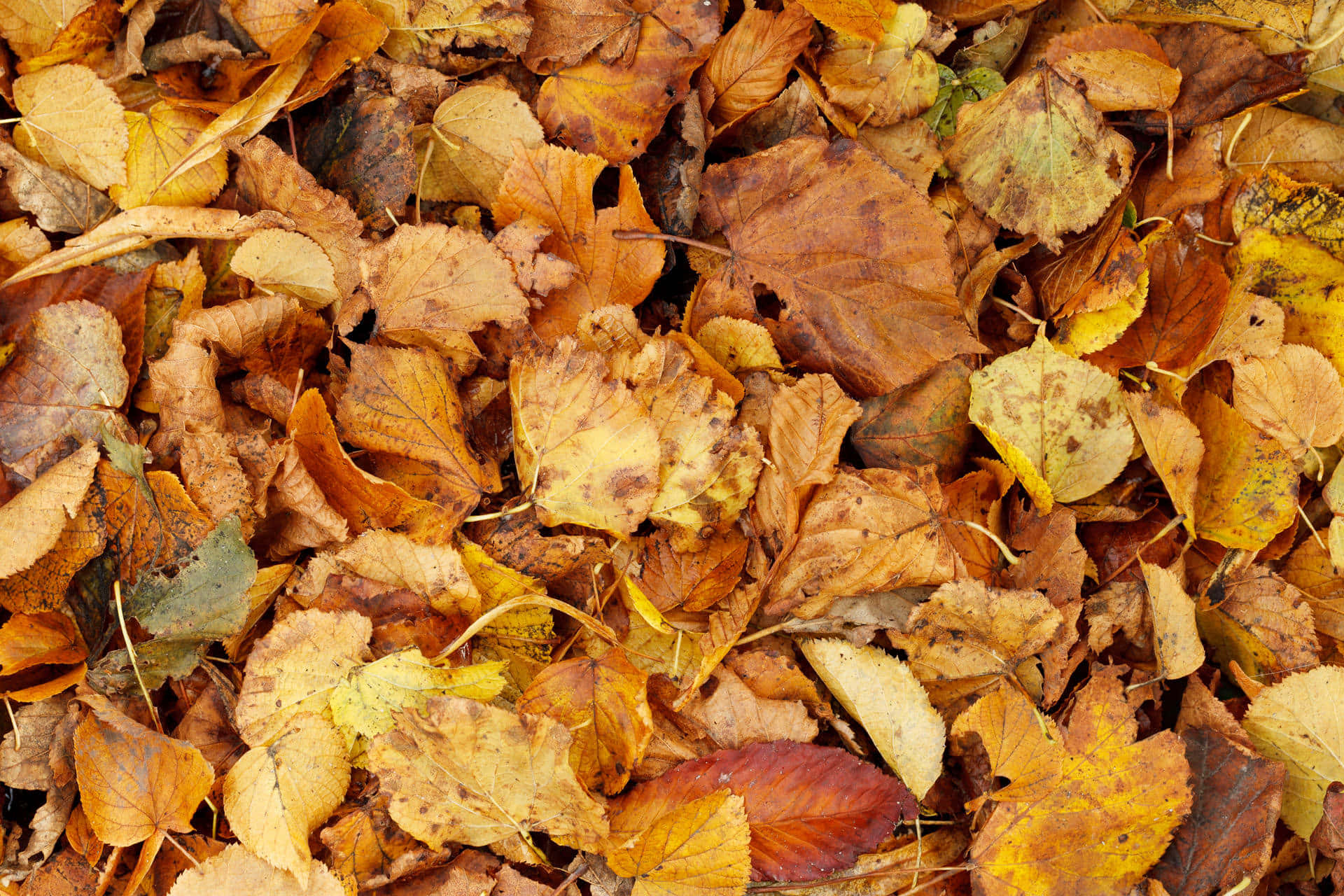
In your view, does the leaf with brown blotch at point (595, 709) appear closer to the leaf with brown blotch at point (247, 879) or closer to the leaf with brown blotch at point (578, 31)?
the leaf with brown blotch at point (247, 879)

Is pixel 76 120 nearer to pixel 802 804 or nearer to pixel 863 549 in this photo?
pixel 863 549

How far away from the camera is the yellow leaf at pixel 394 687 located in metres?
1.35

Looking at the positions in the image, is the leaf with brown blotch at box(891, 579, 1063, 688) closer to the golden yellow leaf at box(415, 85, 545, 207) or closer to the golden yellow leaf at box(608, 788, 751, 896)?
the golden yellow leaf at box(608, 788, 751, 896)

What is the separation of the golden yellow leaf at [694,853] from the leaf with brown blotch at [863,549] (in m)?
0.31

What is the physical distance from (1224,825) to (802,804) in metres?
0.66

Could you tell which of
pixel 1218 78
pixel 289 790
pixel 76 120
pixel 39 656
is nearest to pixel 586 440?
pixel 289 790

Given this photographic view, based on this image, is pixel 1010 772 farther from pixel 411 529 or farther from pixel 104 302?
pixel 104 302

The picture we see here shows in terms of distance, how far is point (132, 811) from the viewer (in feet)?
4.43

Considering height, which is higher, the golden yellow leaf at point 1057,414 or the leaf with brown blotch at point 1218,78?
the leaf with brown blotch at point 1218,78

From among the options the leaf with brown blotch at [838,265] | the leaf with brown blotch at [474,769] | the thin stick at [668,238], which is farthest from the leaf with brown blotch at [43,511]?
the leaf with brown blotch at [838,265]

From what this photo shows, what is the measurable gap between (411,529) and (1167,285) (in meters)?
1.37

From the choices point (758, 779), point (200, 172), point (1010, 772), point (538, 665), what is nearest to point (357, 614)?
point (538, 665)

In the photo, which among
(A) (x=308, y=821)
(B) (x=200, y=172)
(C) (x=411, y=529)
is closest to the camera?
(A) (x=308, y=821)

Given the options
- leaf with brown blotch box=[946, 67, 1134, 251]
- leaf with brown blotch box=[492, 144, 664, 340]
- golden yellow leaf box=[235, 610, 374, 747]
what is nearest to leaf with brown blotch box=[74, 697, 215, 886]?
golden yellow leaf box=[235, 610, 374, 747]
